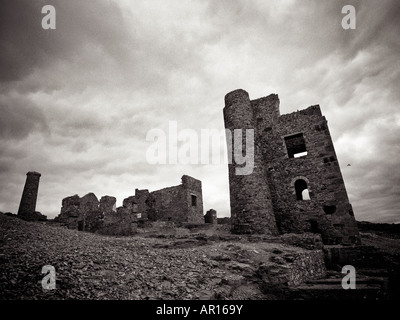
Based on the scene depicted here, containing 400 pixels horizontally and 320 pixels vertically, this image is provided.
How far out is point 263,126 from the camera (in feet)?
44.7

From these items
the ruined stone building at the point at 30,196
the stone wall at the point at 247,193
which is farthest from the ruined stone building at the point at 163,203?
the stone wall at the point at 247,193

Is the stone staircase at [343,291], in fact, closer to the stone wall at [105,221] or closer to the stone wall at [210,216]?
the stone wall at [105,221]

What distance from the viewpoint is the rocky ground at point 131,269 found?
3861mm

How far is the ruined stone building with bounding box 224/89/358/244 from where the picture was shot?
1070 cm

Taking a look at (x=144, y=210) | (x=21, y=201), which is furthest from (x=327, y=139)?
(x=21, y=201)

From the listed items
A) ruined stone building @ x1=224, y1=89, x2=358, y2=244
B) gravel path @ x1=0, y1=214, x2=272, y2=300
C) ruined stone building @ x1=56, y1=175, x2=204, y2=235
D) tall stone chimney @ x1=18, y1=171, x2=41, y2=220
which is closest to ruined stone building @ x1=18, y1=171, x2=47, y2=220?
tall stone chimney @ x1=18, y1=171, x2=41, y2=220

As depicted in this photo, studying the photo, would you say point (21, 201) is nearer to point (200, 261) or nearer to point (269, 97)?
point (200, 261)

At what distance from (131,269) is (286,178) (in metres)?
10.1

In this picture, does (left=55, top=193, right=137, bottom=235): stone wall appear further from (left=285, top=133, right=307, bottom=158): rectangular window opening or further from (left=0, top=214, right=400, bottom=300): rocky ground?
(left=285, top=133, right=307, bottom=158): rectangular window opening

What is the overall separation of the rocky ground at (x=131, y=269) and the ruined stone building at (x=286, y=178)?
3403 mm

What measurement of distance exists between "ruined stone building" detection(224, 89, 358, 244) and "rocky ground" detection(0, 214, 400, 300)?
3403mm

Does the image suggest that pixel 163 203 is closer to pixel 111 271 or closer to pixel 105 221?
pixel 105 221

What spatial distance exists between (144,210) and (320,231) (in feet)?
52.0

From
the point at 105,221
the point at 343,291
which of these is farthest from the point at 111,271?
the point at 105,221
